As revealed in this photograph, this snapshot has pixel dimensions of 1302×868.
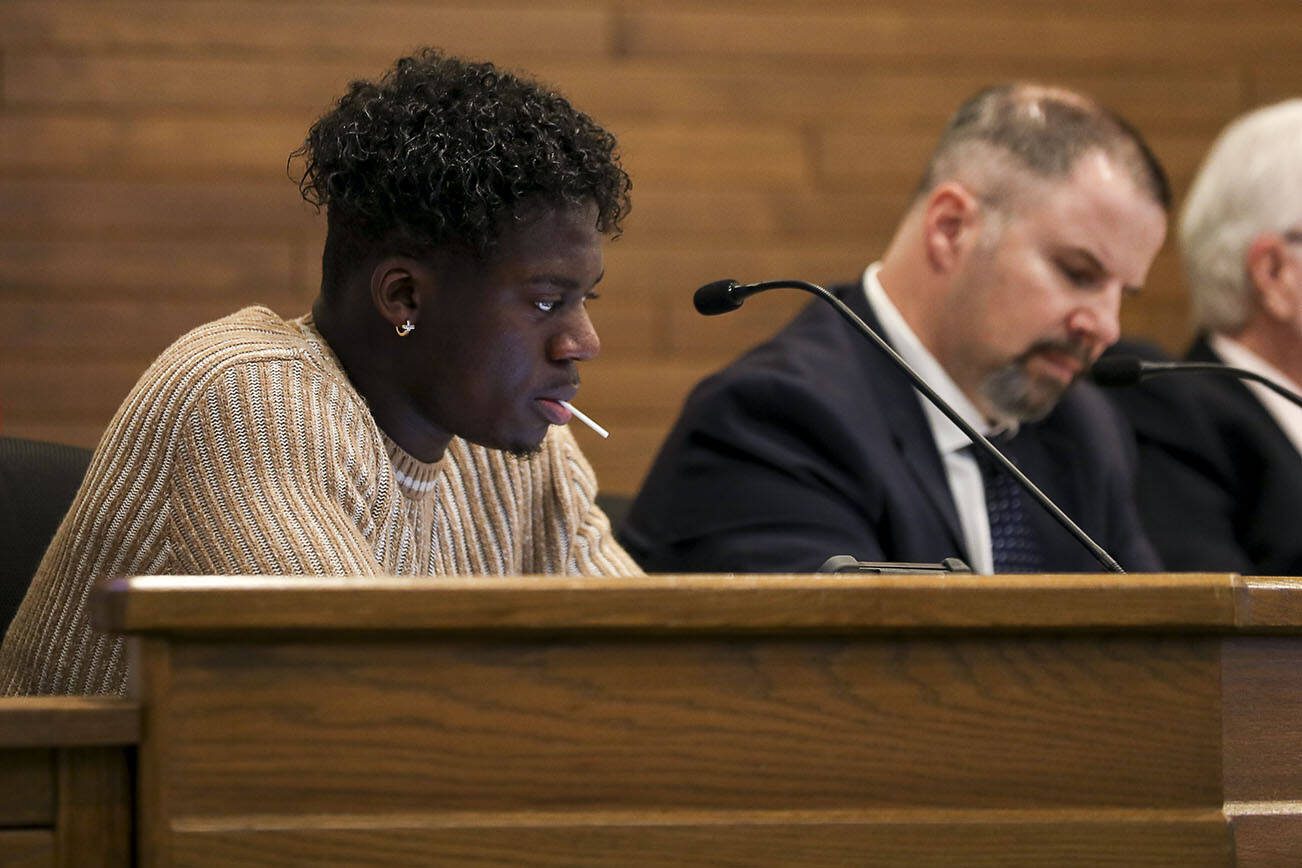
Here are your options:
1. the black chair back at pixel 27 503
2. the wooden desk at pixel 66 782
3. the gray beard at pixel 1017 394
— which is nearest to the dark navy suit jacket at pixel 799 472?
the gray beard at pixel 1017 394

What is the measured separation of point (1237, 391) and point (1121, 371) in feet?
2.75

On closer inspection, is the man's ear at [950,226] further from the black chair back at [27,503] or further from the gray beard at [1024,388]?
the black chair back at [27,503]

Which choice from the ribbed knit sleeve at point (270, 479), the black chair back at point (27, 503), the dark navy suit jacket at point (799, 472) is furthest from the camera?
the dark navy suit jacket at point (799, 472)

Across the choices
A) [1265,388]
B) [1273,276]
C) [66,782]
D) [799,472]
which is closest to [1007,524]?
[799,472]

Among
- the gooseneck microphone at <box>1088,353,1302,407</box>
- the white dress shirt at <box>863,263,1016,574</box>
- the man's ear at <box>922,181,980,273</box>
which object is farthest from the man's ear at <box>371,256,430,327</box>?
the man's ear at <box>922,181,980,273</box>

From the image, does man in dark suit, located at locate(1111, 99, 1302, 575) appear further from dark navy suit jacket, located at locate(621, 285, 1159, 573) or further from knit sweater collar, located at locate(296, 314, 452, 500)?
knit sweater collar, located at locate(296, 314, 452, 500)

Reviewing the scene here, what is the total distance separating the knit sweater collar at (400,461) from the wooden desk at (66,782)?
503 mm

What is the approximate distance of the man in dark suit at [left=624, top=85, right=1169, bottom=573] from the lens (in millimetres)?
2055

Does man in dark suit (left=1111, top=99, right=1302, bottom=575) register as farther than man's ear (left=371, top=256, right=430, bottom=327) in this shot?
Yes

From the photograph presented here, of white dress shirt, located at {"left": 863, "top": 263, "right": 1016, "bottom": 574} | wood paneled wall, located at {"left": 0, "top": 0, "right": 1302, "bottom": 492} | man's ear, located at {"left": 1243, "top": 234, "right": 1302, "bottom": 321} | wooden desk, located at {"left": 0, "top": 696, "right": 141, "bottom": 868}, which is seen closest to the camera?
wooden desk, located at {"left": 0, "top": 696, "right": 141, "bottom": 868}

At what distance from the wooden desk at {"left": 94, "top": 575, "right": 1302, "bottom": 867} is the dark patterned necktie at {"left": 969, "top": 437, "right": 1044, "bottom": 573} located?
42.1 inches

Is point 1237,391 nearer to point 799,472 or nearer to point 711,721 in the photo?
point 799,472

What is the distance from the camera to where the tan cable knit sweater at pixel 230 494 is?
1.28 metres

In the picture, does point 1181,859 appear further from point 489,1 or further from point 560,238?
point 489,1
